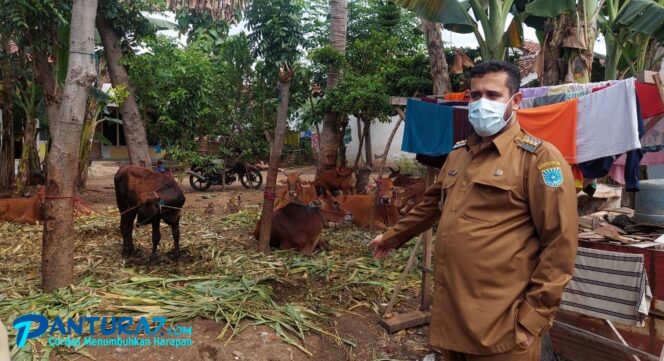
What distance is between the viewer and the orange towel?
4.18 m

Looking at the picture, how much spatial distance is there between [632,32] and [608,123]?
5220 millimetres

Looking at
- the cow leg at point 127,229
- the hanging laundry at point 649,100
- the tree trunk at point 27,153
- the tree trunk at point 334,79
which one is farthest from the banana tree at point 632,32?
the tree trunk at point 27,153

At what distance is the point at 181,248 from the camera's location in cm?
624

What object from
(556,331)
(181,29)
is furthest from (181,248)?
(181,29)

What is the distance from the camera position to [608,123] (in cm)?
393

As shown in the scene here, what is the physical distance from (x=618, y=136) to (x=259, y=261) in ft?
12.8

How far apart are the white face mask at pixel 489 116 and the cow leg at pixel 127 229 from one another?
4739 mm

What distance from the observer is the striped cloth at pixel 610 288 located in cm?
289

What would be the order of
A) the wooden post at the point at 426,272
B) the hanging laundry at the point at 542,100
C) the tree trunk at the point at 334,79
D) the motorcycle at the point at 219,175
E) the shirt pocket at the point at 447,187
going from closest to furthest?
the shirt pocket at the point at 447,187 < the hanging laundry at the point at 542,100 < the wooden post at the point at 426,272 < the tree trunk at the point at 334,79 < the motorcycle at the point at 219,175

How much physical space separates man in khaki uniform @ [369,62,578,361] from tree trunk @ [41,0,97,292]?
3357 mm

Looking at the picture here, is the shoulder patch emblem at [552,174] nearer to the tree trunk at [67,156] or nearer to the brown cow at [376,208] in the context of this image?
the tree trunk at [67,156]

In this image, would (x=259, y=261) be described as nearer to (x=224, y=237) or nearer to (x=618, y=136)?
(x=224, y=237)

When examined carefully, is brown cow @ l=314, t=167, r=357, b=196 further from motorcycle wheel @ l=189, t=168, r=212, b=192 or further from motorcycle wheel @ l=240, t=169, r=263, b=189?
motorcycle wheel @ l=189, t=168, r=212, b=192

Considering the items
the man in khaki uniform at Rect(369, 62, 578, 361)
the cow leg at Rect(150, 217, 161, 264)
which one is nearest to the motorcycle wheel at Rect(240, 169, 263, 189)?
the cow leg at Rect(150, 217, 161, 264)
